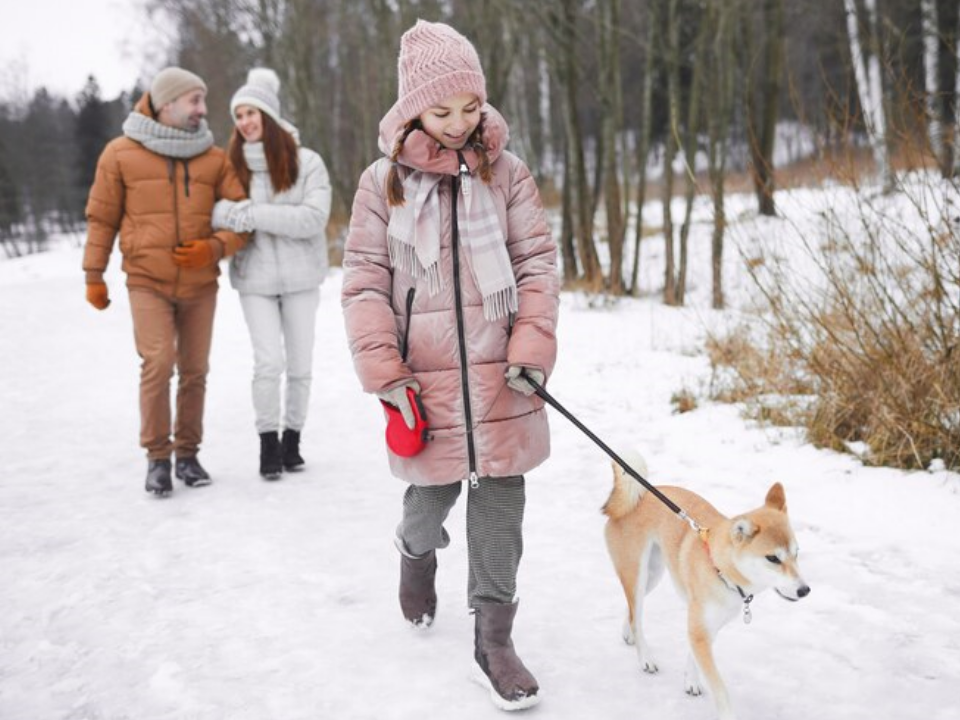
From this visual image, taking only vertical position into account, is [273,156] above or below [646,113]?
below

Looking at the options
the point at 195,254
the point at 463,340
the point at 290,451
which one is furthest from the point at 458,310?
the point at 290,451

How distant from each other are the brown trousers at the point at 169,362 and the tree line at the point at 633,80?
304 cm

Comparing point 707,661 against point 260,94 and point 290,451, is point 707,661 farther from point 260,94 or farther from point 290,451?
point 260,94

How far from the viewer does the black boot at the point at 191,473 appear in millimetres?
4605

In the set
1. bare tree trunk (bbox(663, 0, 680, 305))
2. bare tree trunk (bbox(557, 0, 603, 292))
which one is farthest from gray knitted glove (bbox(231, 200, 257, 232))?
bare tree trunk (bbox(557, 0, 603, 292))

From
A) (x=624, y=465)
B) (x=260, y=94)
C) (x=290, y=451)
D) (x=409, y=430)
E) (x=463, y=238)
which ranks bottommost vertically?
(x=290, y=451)

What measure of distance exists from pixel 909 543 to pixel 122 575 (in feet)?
11.7

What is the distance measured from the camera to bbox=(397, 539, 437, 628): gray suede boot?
9.23ft

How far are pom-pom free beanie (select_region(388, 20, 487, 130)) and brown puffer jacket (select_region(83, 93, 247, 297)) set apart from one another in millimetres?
2279

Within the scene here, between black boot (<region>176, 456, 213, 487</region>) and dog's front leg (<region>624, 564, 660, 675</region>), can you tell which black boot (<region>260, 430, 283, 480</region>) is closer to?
black boot (<region>176, 456, 213, 487</region>)

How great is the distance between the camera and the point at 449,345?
96.3 inches

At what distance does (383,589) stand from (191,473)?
1919 millimetres

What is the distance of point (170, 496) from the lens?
4.46 m

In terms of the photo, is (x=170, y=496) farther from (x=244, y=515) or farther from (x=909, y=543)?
(x=909, y=543)
